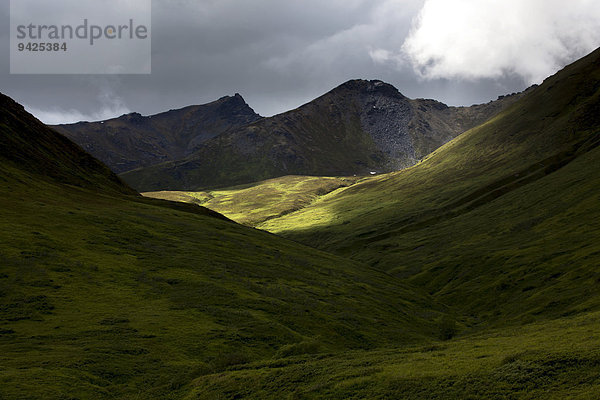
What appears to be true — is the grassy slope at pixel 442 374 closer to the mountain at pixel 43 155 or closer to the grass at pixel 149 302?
the grass at pixel 149 302

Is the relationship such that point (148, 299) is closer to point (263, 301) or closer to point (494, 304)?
point (263, 301)

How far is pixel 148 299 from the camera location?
59625 mm

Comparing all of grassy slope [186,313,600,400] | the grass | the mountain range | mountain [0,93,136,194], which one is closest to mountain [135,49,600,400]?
grassy slope [186,313,600,400]

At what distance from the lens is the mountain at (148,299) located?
38219 millimetres

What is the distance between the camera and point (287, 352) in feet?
147

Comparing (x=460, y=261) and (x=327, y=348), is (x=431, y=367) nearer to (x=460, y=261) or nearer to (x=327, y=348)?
(x=327, y=348)

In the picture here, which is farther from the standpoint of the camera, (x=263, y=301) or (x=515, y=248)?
(x=515, y=248)

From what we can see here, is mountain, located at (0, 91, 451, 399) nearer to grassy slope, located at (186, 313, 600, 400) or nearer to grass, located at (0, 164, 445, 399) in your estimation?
grass, located at (0, 164, 445, 399)

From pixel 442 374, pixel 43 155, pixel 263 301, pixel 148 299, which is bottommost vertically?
pixel 263 301

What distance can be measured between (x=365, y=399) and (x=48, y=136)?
534 ft

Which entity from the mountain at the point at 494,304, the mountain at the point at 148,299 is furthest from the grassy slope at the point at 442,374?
the mountain at the point at 148,299

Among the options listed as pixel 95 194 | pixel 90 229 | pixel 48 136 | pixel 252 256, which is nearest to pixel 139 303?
pixel 90 229

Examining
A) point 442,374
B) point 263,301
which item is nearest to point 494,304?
point 263,301

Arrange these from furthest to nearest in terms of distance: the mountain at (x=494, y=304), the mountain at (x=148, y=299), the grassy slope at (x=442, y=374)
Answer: the mountain at (x=148, y=299)
the mountain at (x=494, y=304)
the grassy slope at (x=442, y=374)
